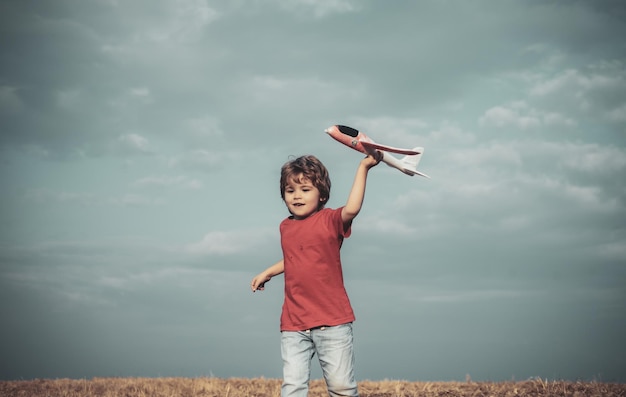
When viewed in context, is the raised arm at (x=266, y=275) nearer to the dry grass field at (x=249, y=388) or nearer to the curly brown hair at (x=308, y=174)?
the curly brown hair at (x=308, y=174)

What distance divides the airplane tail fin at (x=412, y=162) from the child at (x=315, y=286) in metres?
0.95

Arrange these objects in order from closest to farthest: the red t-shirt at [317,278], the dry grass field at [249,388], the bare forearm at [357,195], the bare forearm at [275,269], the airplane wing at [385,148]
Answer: the bare forearm at [357,195]
the red t-shirt at [317,278]
the airplane wing at [385,148]
the bare forearm at [275,269]
the dry grass field at [249,388]

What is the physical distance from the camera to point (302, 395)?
18.0 ft

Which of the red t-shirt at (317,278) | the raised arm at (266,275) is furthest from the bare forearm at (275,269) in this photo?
the red t-shirt at (317,278)

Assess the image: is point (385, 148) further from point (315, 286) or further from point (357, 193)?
point (315, 286)

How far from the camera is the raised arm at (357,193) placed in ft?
17.7

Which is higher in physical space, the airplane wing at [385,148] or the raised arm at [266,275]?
the airplane wing at [385,148]

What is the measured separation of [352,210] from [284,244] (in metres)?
0.83

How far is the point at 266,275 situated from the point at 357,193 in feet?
5.10

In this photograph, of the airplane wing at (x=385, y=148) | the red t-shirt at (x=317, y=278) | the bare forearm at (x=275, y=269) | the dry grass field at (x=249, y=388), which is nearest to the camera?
the red t-shirt at (x=317, y=278)

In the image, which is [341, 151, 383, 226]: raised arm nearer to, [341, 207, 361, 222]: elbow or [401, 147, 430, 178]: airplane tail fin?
[341, 207, 361, 222]: elbow

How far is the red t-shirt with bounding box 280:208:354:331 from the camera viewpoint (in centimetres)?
553

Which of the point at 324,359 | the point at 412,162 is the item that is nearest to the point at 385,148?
the point at 412,162

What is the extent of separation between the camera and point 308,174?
227 inches
